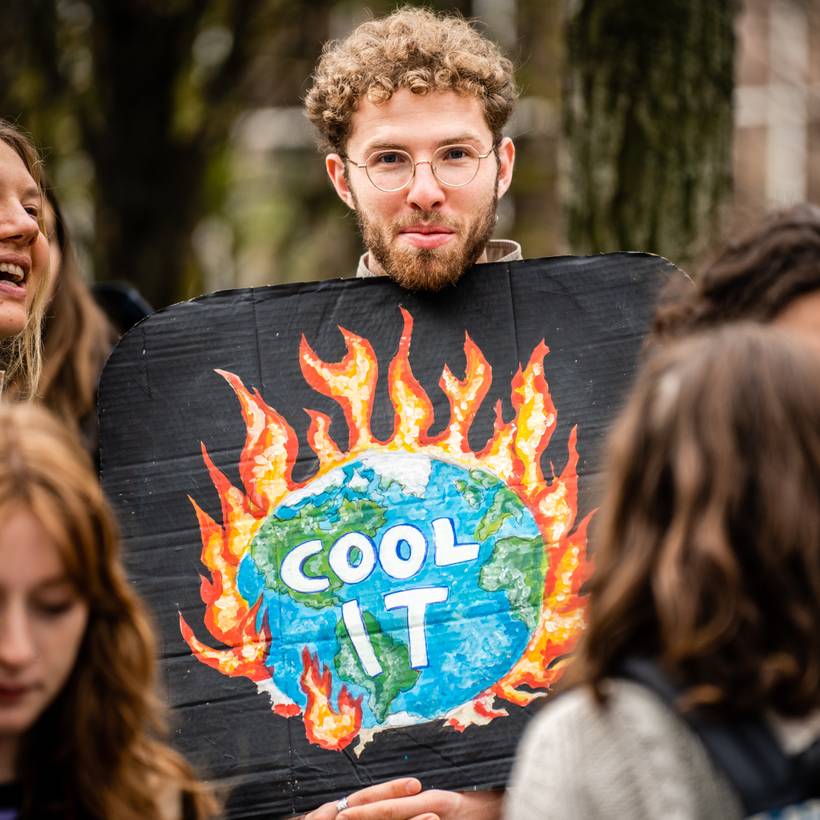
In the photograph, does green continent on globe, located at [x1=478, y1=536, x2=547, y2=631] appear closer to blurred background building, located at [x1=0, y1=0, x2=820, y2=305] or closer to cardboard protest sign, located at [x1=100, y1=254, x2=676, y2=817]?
cardboard protest sign, located at [x1=100, y1=254, x2=676, y2=817]

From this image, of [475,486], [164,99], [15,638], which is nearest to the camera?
[15,638]

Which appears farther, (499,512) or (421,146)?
(421,146)

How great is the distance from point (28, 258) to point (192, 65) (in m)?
6.41

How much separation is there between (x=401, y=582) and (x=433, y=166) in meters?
0.89

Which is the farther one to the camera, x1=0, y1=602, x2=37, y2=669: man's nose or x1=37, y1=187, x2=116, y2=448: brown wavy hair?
x1=37, y1=187, x2=116, y2=448: brown wavy hair

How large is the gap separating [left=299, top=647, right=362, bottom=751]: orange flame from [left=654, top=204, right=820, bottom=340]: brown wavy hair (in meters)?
0.92

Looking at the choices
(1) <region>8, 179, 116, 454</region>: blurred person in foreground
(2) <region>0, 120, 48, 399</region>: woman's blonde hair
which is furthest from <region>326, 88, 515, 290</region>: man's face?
(1) <region>8, 179, 116, 454</region>: blurred person in foreground

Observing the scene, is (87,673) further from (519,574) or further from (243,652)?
(519,574)

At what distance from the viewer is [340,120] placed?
2834 mm

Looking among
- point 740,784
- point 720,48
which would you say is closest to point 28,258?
point 740,784

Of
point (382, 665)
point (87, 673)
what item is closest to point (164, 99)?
point (382, 665)

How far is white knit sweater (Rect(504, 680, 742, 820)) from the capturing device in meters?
1.36

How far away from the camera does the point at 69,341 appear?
335 cm

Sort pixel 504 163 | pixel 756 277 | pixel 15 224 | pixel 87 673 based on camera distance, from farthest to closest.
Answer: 1. pixel 504 163
2. pixel 15 224
3. pixel 756 277
4. pixel 87 673
